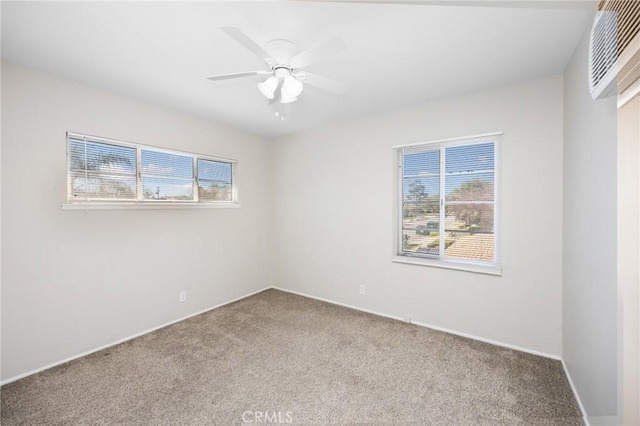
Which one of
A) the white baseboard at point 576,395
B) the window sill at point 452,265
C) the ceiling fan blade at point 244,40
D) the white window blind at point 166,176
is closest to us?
the ceiling fan blade at point 244,40

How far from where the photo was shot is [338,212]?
3627mm

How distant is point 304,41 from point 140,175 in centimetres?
226

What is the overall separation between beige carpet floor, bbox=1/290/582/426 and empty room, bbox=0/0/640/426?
0.02 m

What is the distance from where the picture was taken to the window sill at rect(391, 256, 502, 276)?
2.56 meters

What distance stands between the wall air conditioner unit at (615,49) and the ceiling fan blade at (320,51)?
1089mm

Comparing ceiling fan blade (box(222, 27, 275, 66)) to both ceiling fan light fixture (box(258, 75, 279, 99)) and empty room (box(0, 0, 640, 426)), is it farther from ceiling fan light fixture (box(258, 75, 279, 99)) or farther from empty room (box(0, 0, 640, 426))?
ceiling fan light fixture (box(258, 75, 279, 99))

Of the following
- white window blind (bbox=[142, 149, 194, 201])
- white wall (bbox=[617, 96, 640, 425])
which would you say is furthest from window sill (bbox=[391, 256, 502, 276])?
white window blind (bbox=[142, 149, 194, 201])

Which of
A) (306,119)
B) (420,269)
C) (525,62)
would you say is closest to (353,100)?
(306,119)

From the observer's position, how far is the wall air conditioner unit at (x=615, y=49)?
888 mm

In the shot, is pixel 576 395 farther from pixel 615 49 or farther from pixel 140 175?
pixel 140 175

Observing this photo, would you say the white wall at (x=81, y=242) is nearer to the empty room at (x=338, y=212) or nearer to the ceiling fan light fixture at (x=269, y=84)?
the empty room at (x=338, y=212)

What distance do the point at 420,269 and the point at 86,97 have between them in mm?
3795

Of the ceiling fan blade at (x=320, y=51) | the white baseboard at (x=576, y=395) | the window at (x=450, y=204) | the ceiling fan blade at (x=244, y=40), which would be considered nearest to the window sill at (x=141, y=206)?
the ceiling fan blade at (x=244, y=40)

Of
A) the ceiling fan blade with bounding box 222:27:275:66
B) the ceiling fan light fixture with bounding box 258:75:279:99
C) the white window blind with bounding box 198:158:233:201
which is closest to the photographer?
the ceiling fan blade with bounding box 222:27:275:66
